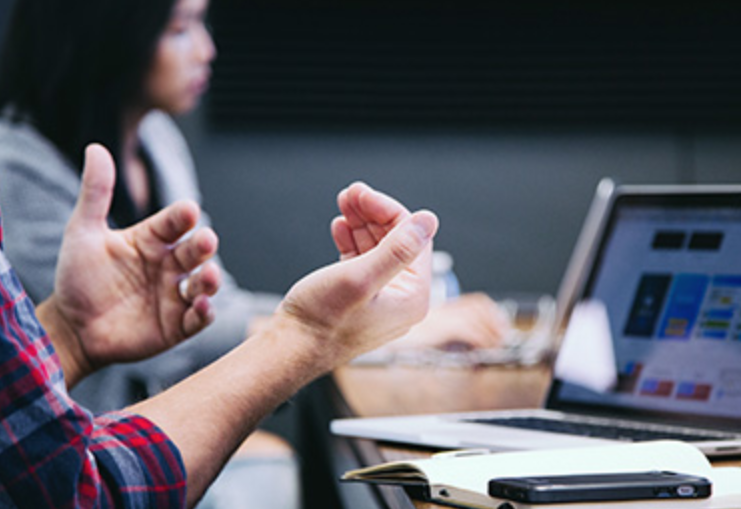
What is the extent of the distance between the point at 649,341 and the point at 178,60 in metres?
1.52

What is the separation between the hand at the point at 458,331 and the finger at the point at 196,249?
0.75 meters

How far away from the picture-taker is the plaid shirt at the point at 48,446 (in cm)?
85

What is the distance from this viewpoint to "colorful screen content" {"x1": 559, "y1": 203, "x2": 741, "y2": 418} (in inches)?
48.6

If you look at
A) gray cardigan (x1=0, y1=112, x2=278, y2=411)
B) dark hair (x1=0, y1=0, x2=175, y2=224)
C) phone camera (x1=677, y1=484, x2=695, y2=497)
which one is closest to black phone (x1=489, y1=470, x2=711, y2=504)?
phone camera (x1=677, y1=484, x2=695, y2=497)

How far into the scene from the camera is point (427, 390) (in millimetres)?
1702

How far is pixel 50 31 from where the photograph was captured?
233 centimetres

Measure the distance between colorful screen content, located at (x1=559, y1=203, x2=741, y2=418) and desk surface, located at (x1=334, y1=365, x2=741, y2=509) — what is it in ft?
0.56

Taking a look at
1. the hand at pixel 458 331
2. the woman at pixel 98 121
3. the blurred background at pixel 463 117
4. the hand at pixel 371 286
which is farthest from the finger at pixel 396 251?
the blurred background at pixel 463 117

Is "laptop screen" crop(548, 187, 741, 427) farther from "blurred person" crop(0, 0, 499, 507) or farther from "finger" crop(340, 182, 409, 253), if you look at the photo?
"blurred person" crop(0, 0, 499, 507)

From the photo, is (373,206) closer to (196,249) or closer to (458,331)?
(196,249)

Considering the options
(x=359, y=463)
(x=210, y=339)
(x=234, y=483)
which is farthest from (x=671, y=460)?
(x=210, y=339)

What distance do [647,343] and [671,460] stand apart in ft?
1.50

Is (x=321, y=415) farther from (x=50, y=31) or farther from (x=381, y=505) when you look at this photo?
(x=50, y=31)

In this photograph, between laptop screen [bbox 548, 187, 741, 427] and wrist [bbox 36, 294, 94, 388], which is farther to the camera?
wrist [bbox 36, 294, 94, 388]
